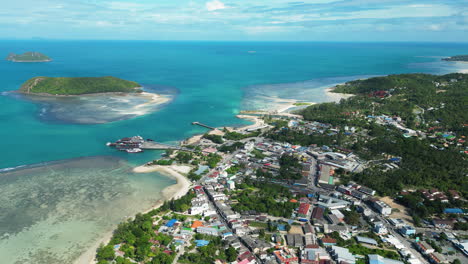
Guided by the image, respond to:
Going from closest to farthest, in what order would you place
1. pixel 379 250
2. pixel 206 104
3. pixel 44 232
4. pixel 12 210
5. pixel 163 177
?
pixel 379 250 < pixel 44 232 < pixel 12 210 < pixel 163 177 < pixel 206 104

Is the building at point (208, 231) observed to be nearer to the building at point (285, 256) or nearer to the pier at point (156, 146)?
the building at point (285, 256)

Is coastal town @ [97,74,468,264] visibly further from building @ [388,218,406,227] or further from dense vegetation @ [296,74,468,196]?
dense vegetation @ [296,74,468,196]

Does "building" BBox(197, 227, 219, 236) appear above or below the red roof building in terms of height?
below

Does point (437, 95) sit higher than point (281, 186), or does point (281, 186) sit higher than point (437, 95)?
point (437, 95)

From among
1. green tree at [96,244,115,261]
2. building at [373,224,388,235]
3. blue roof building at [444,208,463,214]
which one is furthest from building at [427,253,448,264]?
green tree at [96,244,115,261]

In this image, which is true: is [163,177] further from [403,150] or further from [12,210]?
[403,150]

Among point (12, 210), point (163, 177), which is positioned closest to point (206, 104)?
point (163, 177)

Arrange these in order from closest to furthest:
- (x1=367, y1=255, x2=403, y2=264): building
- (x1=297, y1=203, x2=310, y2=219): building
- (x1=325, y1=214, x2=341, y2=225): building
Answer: (x1=367, y1=255, x2=403, y2=264): building < (x1=325, y1=214, x2=341, y2=225): building < (x1=297, y1=203, x2=310, y2=219): building

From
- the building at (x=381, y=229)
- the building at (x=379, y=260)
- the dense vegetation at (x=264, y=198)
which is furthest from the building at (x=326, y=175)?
the building at (x=379, y=260)
